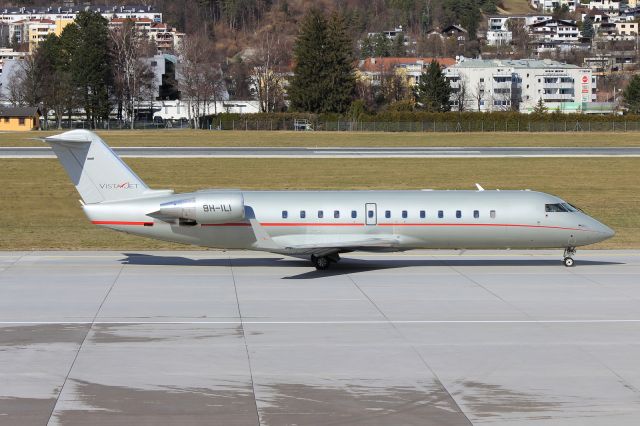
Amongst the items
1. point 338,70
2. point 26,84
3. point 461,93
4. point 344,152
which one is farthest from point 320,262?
point 461,93

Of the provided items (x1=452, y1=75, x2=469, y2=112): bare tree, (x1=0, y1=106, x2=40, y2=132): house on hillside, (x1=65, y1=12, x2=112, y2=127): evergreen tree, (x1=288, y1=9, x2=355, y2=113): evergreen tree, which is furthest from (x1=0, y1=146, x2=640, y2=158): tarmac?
(x1=452, y1=75, x2=469, y2=112): bare tree

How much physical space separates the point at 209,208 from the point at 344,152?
47.9m

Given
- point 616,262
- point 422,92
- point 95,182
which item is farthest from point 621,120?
point 95,182

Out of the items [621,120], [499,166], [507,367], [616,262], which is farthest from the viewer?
[621,120]

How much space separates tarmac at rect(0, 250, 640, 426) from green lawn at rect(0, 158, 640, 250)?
41.3ft

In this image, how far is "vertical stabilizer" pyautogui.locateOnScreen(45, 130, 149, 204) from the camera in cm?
3114

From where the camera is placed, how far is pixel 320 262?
104 ft

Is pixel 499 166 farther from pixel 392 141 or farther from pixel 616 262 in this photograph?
pixel 616 262

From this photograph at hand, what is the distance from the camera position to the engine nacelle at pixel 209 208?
3028 centimetres

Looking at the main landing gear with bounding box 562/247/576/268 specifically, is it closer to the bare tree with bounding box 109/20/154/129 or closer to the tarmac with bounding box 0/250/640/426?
the tarmac with bounding box 0/250/640/426

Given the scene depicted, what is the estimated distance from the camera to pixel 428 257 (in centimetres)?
3500

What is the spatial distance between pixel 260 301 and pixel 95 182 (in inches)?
307

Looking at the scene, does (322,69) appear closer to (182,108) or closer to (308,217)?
(182,108)

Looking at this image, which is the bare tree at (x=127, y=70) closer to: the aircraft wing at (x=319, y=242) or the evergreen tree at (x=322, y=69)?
the evergreen tree at (x=322, y=69)
